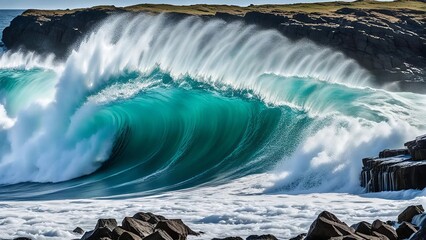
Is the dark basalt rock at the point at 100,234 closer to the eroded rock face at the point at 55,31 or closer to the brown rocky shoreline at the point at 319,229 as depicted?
the brown rocky shoreline at the point at 319,229

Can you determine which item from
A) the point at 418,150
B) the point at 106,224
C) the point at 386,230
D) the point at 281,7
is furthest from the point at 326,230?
the point at 281,7

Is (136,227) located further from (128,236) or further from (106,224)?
(106,224)

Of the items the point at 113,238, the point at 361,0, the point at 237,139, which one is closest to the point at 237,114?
the point at 237,139

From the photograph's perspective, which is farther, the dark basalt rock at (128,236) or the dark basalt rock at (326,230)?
the dark basalt rock at (128,236)

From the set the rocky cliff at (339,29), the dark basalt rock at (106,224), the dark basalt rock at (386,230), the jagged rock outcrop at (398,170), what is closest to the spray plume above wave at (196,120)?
the jagged rock outcrop at (398,170)

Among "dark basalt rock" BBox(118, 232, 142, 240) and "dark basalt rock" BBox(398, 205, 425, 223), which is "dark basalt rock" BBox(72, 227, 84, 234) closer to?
"dark basalt rock" BBox(118, 232, 142, 240)

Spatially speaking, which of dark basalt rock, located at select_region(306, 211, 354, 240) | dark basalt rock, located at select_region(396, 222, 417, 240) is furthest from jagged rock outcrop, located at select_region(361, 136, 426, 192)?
dark basalt rock, located at select_region(306, 211, 354, 240)
